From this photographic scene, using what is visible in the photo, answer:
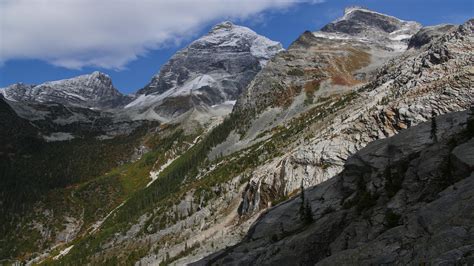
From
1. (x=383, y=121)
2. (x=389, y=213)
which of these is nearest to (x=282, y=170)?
(x=383, y=121)

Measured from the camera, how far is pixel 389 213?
93.8 feet

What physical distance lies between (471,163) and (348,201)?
498 inches

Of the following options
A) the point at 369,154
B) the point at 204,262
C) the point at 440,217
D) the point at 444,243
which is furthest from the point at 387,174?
the point at 204,262

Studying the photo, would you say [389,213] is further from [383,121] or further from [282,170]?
[282,170]

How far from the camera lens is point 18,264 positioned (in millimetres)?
152875

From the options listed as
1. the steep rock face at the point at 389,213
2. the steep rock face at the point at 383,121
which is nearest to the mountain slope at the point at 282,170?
the steep rock face at the point at 383,121

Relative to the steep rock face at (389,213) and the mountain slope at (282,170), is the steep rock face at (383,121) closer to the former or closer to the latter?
the mountain slope at (282,170)

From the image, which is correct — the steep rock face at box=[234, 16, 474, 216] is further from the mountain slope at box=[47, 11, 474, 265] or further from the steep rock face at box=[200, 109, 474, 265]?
the steep rock face at box=[200, 109, 474, 265]

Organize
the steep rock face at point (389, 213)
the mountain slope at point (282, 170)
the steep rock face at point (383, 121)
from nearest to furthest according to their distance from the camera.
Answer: the steep rock face at point (389, 213) → the steep rock face at point (383, 121) → the mountain slope at point (282, 170)

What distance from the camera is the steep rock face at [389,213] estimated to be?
20.9 meters

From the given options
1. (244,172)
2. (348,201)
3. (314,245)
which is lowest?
(314,245)

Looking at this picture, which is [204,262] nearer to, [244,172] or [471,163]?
[471,163]

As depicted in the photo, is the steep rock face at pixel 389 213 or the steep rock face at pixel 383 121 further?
the steep rock face at pixel 383 121

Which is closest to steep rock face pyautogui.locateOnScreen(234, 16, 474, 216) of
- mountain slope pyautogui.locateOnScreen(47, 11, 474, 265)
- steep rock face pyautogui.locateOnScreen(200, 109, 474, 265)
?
mountain slope pyautogui.locateOnScreen(47, 11, 474, 265)
